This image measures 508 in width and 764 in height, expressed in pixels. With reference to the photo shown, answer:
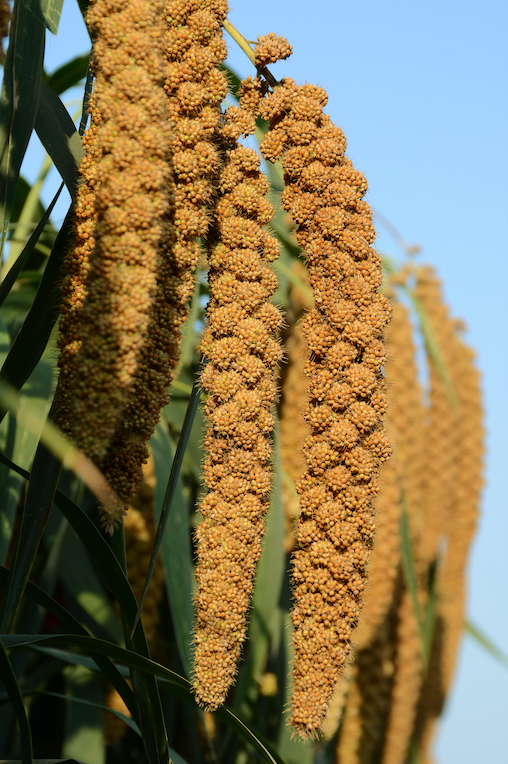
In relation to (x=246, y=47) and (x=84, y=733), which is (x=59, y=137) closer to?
(x=246, y=47)

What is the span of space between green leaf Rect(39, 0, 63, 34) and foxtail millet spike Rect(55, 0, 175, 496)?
0.09m

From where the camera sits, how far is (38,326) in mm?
864

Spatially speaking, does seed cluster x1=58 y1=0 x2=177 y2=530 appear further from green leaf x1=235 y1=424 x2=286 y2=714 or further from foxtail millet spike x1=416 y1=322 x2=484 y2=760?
foxtail millet spike x1=416 y1=322 x2=484 y2=760

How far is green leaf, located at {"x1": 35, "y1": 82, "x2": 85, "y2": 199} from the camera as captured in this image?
2.83 ft

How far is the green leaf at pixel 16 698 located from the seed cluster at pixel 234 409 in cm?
22

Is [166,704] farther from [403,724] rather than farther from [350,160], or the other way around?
[350,160]

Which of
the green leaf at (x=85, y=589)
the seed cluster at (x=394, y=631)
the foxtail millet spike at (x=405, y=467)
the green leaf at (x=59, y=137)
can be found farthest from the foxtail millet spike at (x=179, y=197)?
the foxtail millet spike at (x=405, y=467)

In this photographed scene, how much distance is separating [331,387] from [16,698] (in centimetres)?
57

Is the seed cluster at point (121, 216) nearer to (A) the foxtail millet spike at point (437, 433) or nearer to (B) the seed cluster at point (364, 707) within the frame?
(B) the seed cluster at point (364, 707)

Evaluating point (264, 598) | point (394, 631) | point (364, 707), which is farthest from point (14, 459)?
point (394, 631)

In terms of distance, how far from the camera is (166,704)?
2.34 meters

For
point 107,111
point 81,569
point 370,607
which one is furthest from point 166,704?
point 107,111

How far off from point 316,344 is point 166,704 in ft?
5.83

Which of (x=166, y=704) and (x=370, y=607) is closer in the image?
(x=166, y=704)
